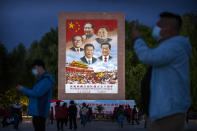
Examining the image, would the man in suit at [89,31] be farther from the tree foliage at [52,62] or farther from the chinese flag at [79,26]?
the tree foliage at [52,62]

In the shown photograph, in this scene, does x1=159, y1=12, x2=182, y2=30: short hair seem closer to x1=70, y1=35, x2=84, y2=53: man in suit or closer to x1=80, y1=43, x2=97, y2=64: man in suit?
x1=80, y1=43, x2=97, y2=64: man in suit

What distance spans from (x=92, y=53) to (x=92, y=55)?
0.69ft

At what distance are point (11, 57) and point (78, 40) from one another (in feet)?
108

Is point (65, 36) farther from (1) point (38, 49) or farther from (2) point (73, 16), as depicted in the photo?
(1) point (38, 49)

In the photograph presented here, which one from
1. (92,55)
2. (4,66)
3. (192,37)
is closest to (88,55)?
(92,55)

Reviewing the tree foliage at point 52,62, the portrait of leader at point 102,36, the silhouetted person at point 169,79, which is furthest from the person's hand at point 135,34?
the tree foliage at point 52,62

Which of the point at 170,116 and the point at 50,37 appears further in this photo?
the point at 50,37

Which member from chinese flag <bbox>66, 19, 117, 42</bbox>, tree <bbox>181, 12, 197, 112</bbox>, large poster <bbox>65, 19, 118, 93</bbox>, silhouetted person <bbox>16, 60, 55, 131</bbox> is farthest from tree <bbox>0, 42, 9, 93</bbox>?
silhouetted person <bbox>16, 60, 55, 131</bbox>

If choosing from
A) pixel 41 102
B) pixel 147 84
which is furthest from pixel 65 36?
pixel 147 84

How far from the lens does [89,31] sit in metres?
34.3

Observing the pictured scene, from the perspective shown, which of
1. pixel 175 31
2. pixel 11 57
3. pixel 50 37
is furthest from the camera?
pixel 11 57

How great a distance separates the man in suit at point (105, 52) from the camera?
34156mm

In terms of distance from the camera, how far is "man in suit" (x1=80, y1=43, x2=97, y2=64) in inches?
1335

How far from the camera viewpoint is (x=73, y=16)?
34.7 m
